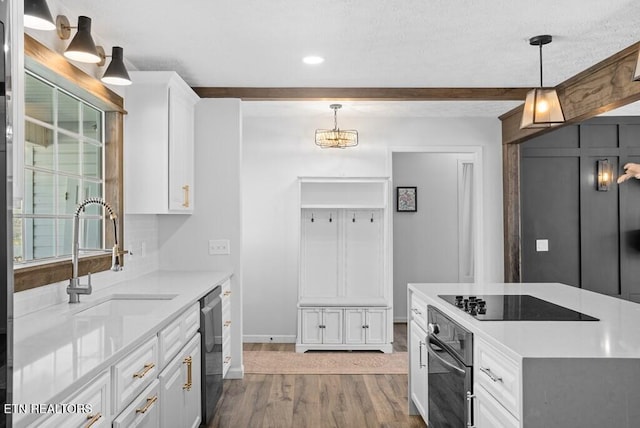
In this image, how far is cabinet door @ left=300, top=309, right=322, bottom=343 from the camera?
5500mm

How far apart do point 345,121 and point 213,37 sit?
8.48 feet

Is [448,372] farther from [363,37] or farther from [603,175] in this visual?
[603,175]

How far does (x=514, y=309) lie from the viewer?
269cm

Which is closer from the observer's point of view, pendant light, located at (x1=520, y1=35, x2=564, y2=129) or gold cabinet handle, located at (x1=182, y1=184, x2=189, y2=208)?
pendant light, located at (x1=520, y1=35, x2=564, y2=129)

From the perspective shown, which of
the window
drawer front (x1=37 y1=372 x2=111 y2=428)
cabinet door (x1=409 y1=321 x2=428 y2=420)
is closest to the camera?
drawer front (x1=37 y1=372 x2=111 y2=428)

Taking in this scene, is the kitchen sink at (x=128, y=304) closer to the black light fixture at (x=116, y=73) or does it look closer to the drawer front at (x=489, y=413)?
the black light fixture at (x=116, y=73)

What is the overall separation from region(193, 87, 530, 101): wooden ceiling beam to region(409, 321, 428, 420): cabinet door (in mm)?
2009

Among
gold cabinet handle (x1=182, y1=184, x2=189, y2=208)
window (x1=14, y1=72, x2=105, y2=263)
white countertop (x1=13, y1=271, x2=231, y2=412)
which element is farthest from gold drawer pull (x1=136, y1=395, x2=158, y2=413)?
gold cabinet handle (x1=182, y1=184, x2=189, y2=208)

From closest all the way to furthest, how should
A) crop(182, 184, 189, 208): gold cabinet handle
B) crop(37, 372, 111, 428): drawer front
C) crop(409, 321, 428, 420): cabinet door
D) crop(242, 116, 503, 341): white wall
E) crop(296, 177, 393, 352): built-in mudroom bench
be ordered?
crop(37, 372, 111, 428): drawer front, crop(409, 321, 428, 420): cabinet door, crop(182, 184, 189, 208): gold cabinet handle, crop(242, 116, 503, 341): white wall, crop(296, 177, 393, 352): built-in mudroom bench

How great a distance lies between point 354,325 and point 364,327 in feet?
0.33

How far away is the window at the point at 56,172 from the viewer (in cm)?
273

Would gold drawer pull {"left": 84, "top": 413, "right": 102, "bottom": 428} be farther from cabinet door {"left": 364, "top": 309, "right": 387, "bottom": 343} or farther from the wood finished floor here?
cabinet door {"left": 364, "top": 309, "right": 387, "bottom": 343}

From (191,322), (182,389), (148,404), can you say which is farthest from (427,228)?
(148,404)

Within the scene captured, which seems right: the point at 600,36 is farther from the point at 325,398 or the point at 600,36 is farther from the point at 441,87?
the point at 325,398
